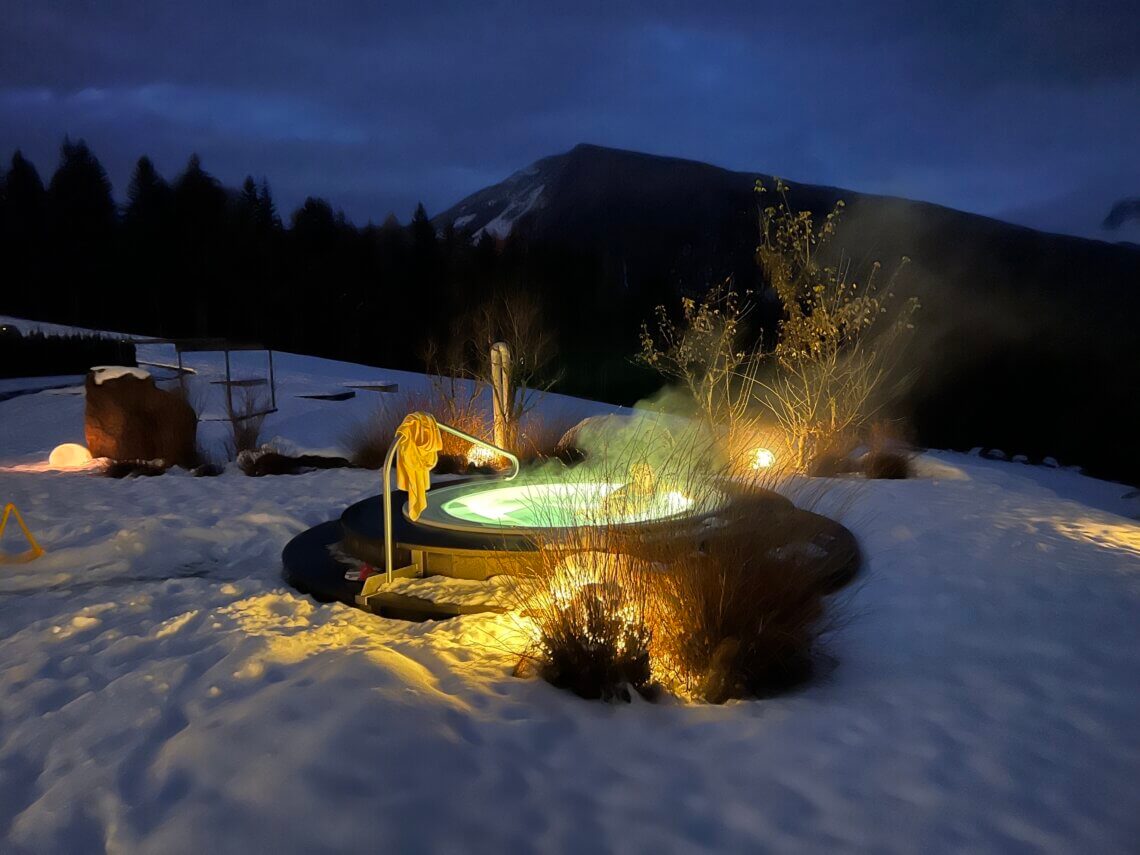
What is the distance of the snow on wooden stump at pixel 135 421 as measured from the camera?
25.9 feet

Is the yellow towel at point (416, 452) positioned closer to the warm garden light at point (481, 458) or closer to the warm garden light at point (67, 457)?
the warm garden light at point (481, 458)

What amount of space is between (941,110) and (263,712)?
5599cm

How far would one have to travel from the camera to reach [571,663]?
2.63m

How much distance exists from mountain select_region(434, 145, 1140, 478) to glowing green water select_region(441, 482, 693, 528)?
5.34m

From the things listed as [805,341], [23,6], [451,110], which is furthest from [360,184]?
[805,341]

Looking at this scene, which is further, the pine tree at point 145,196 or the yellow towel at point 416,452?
the pine tree at point 145,196

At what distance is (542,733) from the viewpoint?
228cm

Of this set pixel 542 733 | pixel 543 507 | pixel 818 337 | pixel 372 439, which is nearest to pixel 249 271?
pixel 372 439

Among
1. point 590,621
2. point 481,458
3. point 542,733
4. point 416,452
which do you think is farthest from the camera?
point 481,458

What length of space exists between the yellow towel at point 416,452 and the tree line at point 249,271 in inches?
864

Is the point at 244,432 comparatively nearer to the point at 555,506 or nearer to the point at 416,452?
the point at 555,506

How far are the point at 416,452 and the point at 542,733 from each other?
1815 mm

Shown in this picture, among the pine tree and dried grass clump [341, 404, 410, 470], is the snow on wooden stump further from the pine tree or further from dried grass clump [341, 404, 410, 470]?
the pine tree

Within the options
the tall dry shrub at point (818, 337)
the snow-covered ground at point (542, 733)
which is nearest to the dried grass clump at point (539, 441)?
the tall dry shrub at point (818, 337)
